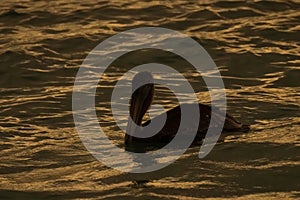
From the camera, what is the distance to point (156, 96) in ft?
42.5

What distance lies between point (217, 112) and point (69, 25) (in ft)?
18.5

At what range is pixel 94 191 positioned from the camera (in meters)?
9.48

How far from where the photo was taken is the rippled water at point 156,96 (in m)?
9.63

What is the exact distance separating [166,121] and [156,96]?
6.33 feet

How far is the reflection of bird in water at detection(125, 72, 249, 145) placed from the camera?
1098cm

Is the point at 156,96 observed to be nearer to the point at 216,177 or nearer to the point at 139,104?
the point at 139,104

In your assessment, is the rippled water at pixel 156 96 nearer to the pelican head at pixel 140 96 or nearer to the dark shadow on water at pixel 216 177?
the dark shadow on water at pixel 216 177

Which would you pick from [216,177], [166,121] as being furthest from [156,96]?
[216,177]

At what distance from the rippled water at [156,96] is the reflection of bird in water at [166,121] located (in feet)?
0.60

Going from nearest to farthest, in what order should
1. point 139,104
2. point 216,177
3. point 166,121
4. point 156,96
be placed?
point 216,177, point 166,121, point 139,104, point 156,96

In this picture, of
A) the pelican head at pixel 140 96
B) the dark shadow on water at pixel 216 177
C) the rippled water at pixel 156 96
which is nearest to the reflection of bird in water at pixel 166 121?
the pelican head at pixel 140 96

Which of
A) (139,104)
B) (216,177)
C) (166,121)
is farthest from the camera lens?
(139,104)

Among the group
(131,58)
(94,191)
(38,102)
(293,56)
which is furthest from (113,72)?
(94,191)

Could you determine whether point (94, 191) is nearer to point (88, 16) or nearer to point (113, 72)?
point (113, 72)
